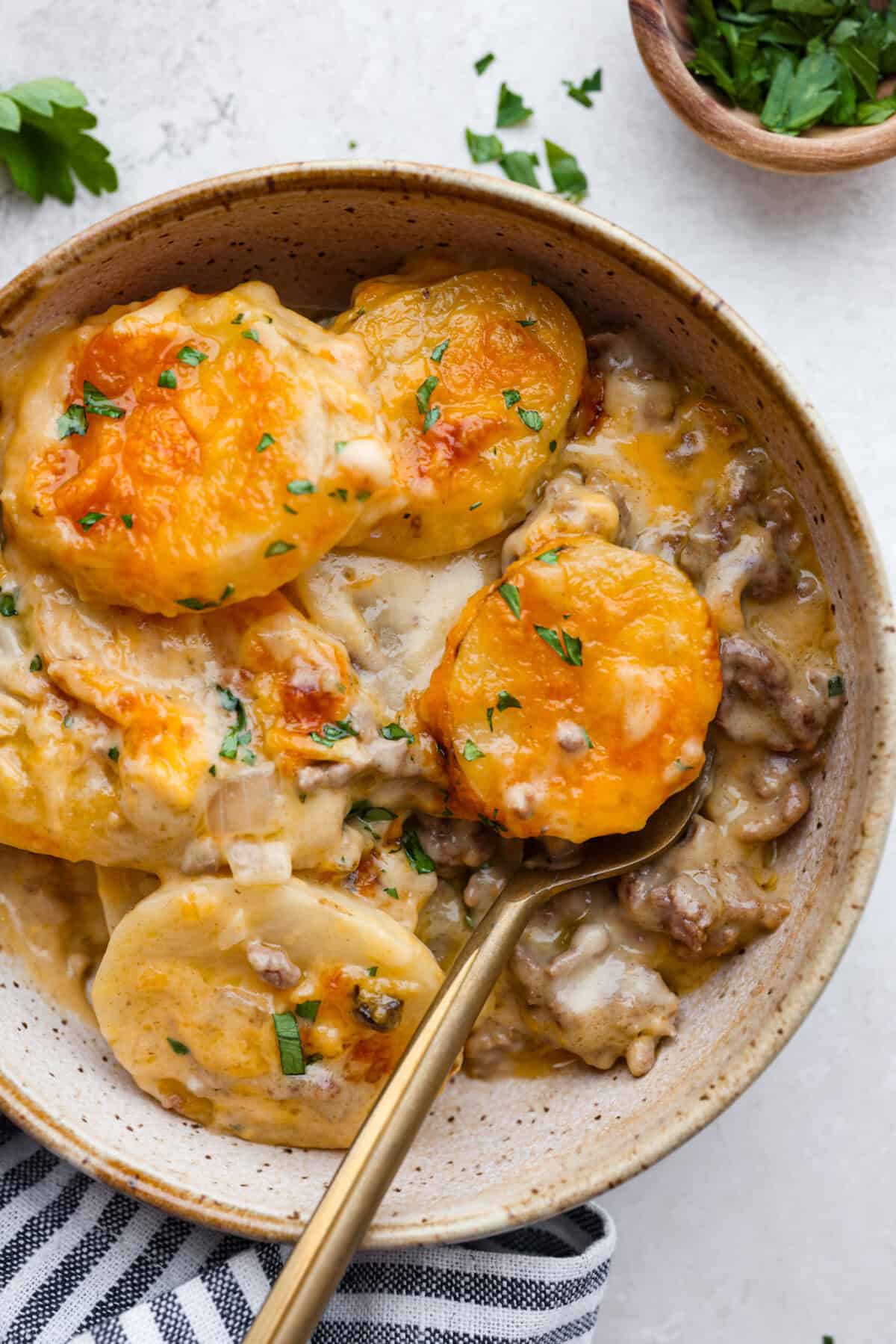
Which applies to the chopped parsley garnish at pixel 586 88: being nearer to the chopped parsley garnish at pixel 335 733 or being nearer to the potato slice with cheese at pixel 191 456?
the potato slice with cheese at pixel 191 456

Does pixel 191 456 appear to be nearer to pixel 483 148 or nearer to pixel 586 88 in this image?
pixel 483 148

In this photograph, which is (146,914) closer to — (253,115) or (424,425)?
(424,425)

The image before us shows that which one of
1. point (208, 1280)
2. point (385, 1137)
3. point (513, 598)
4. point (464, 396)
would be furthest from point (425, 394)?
point (208, 1280)

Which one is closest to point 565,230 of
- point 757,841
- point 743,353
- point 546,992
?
point 743,353

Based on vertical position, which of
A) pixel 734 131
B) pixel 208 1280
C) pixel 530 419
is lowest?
pixel 208 1280

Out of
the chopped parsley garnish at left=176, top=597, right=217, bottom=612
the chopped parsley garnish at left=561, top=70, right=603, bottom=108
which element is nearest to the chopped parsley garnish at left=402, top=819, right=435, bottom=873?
the chopped parsley garnish at left=176, top=597, right=217, bottom=612

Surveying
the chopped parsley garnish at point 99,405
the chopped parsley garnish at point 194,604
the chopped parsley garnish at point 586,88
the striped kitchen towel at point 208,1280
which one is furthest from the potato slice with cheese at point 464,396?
the striped kitchen towel at point 208,1280
